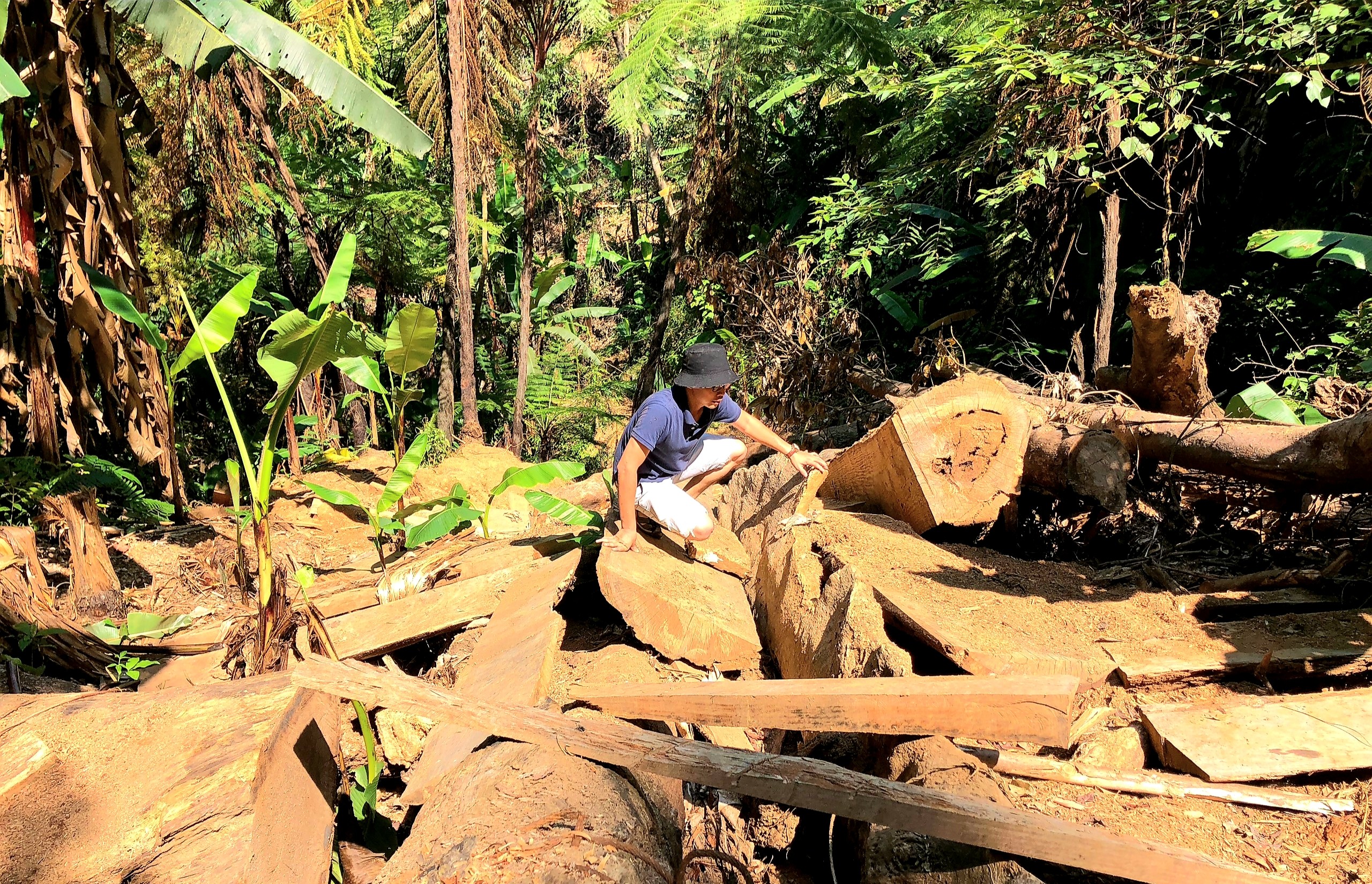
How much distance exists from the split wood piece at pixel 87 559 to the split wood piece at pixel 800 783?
12.4 feet

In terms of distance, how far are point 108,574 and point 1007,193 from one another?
7.27 metres

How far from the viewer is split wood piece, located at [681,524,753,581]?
4.81m

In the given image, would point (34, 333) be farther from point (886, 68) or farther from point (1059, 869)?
point (886, 68)

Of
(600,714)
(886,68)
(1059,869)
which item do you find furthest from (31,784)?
(886,68)

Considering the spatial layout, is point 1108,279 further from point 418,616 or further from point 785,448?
point 418,616

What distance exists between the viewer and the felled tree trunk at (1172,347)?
4277mm

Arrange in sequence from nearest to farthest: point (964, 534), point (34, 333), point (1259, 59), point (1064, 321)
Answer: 1. point (964, 534)
2. point (34, 333)
3. point (1259, 59)
4. point (1064, 321)

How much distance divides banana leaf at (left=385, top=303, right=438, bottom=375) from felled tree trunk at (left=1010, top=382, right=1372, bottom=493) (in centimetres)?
456

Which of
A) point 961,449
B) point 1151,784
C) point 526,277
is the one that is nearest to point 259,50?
point 961,449

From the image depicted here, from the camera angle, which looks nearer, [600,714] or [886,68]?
[600,714]

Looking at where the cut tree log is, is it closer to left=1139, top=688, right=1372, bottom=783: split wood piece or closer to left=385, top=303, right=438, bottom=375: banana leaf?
left=1139, top=688, right=1372, bottom=783: split wood piece

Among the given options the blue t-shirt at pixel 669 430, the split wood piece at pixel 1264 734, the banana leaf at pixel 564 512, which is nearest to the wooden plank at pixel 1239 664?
the split wood piece at pixel 1264 734

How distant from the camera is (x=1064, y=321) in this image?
24.4ft

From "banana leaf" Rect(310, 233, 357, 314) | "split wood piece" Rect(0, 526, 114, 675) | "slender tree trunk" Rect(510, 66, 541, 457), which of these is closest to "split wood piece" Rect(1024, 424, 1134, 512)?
"banana leaf" Rect(310, 233, 357, 314)
